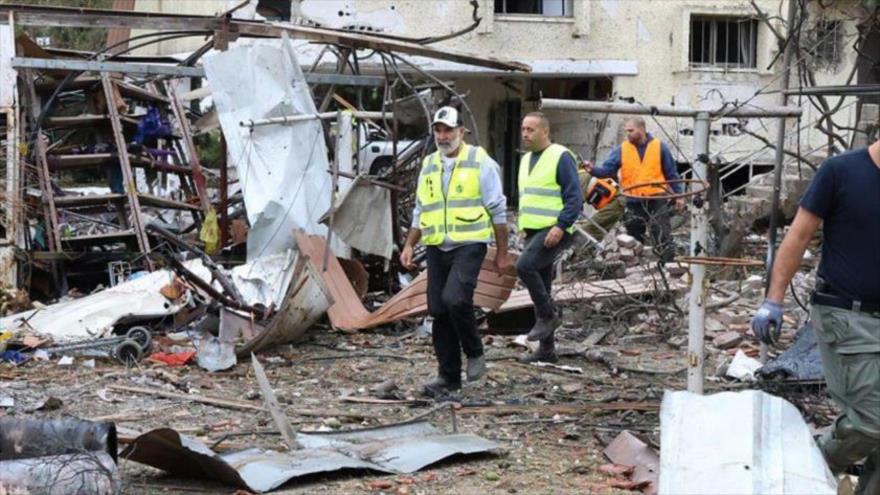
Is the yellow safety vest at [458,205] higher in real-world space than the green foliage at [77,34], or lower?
lower

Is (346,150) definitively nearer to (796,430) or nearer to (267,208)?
(267,208)

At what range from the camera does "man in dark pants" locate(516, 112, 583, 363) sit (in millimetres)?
9438

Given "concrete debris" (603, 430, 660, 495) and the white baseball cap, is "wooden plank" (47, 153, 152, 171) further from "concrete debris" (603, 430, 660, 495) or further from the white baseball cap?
"concrete debris" (603, 430, 660, 495)

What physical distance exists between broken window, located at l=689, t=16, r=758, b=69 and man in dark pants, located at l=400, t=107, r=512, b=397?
19.8m

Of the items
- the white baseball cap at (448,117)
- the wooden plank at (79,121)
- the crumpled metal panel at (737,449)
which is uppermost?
the white baseball cap at (448,117)

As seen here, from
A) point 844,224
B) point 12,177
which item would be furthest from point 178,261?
point 844,224

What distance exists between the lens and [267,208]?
12086mm

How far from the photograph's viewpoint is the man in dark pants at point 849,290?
521 centimetres

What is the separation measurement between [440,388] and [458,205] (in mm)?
1170

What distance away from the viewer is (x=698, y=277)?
6.38 metres

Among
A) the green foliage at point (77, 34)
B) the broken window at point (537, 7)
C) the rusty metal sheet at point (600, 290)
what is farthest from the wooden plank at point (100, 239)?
the green foliage at point (77, 34)

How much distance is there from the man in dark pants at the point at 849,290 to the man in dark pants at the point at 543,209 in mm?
4050

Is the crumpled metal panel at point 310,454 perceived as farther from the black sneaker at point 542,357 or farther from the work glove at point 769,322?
the black sneaker at point 542,357

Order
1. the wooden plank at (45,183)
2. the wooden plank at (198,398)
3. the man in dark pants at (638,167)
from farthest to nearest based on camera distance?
1. the man in dark pants at (638,167)
2. the wooden plank at (45,183)
3. the wooden plank at (198,398)
